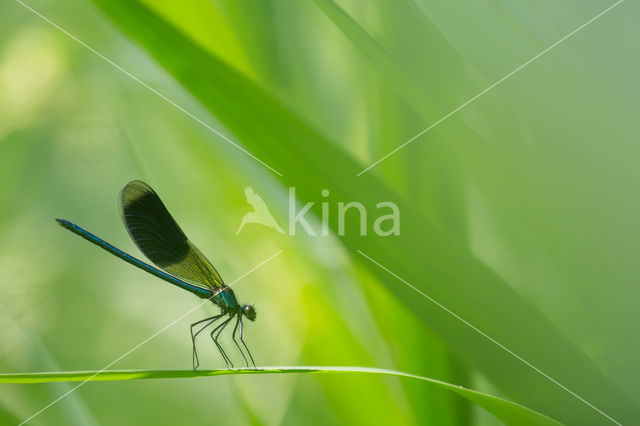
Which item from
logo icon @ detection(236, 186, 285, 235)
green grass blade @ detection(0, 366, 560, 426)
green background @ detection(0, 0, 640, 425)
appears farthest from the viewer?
logo icon @ detection(236, 186, 285, 235)

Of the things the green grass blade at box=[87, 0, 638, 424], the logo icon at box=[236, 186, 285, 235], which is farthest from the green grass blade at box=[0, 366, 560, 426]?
the logo icon at box=[236, 186, 285, 235]

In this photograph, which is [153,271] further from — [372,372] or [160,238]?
[372,372]

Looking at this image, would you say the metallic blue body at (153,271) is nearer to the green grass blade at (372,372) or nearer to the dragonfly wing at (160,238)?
the dragonfly wing at (160,238)

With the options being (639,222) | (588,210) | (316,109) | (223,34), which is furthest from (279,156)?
(639,222)

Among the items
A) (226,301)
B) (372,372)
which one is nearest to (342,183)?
(372,372)

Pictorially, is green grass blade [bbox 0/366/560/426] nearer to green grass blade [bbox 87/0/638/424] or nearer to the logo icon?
green grass blade [bbox 87/0/638/424]
